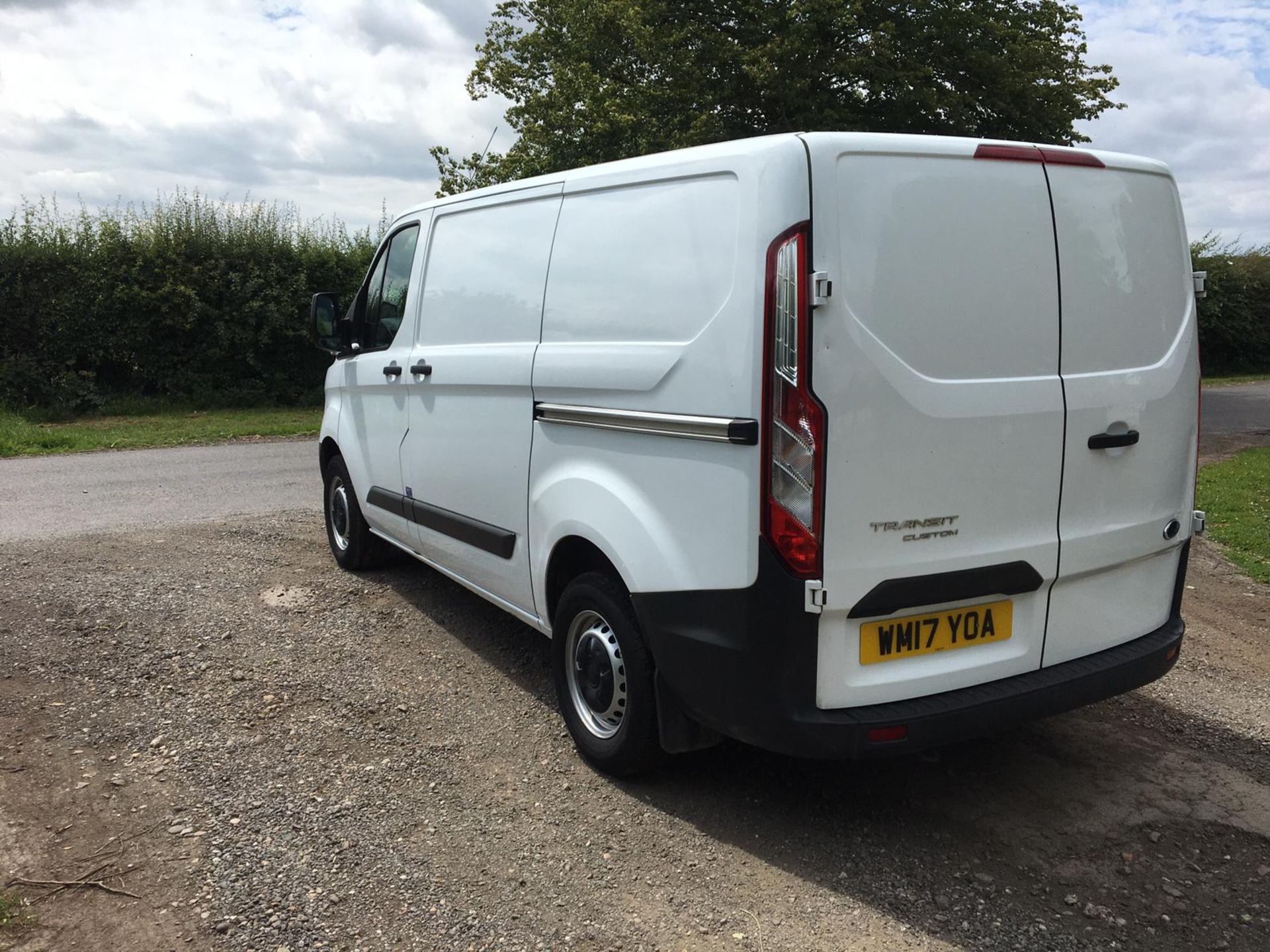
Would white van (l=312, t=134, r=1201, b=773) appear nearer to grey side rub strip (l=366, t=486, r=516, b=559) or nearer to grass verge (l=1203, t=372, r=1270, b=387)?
grey side rub strip (l=366, t=486, r=516, b=559)

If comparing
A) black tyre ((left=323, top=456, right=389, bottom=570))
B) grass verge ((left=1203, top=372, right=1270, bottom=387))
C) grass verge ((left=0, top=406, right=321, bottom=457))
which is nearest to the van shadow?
black tyre ((left=323, top=456, right=389, bottom=570))

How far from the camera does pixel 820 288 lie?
111 inches

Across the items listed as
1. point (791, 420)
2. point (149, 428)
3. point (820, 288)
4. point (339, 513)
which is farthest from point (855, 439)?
point (149, 428)

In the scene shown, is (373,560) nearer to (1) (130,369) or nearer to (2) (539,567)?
(2) (539,567)

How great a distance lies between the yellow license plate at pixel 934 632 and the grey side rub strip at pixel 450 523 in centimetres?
171

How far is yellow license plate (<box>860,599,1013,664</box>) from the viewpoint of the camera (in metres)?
3.01

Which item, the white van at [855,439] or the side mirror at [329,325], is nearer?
the white van at [855,439]

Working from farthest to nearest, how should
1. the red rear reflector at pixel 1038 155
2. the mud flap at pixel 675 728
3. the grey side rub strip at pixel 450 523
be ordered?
the grey side rub strip at pixel 450 523 → the mud flap at pixel 675 728 → the red rear reflector at pixel 1038 155

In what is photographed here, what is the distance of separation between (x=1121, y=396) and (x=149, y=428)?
14.3 metres

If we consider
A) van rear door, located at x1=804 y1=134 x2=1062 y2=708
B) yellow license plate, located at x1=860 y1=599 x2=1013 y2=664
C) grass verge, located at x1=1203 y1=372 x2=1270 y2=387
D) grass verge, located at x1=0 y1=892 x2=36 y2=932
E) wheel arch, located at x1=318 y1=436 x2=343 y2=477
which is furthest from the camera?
grass verge, located at x1=1203 y1=372 x2=1270 y2=387

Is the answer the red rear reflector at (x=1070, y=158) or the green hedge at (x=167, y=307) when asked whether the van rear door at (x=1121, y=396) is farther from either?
the green hedge at (x=167, y=307)

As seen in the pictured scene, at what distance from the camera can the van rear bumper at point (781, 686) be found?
9.67 feet


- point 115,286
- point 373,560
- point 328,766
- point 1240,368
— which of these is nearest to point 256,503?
point 373,560

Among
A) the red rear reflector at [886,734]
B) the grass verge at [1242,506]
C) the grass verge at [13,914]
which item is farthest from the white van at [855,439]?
A: the grass verge at [1242,506]
